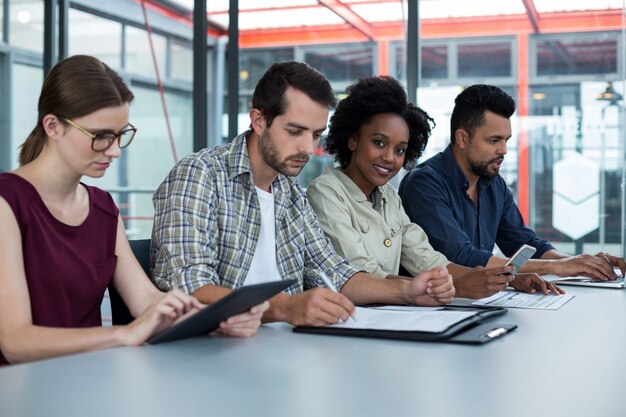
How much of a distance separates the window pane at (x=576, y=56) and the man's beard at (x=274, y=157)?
10.6 ft

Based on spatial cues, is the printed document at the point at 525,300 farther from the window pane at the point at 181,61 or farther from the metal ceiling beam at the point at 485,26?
the window pane at the point at 181,61

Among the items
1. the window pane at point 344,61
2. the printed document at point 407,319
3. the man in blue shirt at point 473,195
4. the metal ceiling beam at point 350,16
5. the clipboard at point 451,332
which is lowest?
the clipboard at point 451,332

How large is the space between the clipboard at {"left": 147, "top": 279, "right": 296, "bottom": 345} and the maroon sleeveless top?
402mm

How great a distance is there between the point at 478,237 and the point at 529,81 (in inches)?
83.1

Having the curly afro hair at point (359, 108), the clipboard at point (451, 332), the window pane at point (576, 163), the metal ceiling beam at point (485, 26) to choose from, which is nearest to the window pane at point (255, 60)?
the metal ceiling beam at point (485, 26)

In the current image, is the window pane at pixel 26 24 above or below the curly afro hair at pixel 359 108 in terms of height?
above

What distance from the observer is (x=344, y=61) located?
5477mm

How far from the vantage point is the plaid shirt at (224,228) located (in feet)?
6.30

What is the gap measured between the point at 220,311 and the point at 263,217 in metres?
0.84

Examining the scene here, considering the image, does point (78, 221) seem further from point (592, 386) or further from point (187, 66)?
point (187, 66)

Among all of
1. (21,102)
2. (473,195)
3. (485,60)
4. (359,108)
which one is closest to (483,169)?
(473,195)

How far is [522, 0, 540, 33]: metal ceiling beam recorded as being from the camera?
490cm

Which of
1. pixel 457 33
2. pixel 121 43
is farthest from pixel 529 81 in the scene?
pixel 121 43

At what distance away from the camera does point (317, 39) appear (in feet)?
18.3
